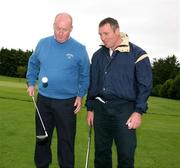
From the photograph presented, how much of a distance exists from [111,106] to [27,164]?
7.36 ft

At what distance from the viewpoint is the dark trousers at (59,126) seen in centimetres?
696

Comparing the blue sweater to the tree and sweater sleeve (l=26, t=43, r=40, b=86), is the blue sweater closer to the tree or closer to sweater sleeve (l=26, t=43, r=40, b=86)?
sweater sleeve (l=26, t=43, r=40, b=86)

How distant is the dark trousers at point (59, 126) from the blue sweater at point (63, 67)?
120 mm

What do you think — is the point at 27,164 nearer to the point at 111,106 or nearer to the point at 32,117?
Answer: the point at 111,106

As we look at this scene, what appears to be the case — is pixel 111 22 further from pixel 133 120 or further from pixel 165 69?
pixel 165 69

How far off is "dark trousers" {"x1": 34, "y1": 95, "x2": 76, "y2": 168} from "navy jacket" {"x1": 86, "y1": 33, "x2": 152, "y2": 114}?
783mm

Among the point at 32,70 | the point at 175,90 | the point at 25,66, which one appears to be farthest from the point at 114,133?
the point at 25,66

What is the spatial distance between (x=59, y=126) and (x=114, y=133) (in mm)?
1009

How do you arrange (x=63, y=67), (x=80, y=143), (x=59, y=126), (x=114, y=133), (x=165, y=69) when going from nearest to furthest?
(x=114, y=133)
(x=63, y=67)
(x=59, y=126)
(x=80, y=143)
(x=165, y=69)

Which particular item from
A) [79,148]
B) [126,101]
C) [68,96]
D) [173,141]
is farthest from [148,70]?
[173,141]

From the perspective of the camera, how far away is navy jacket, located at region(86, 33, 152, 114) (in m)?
6.18

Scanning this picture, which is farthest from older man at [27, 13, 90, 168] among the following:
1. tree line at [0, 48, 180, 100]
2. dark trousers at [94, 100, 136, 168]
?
tree line at [0, 48, 180, 100]

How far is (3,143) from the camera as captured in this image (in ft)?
30.6

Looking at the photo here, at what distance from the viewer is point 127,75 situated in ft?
20.5
